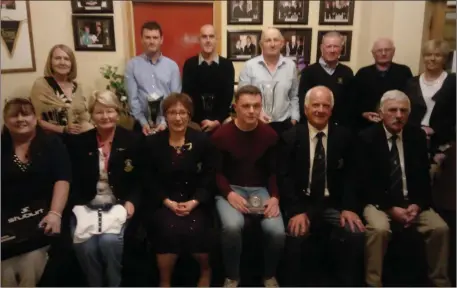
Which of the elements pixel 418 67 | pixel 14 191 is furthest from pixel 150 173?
pixel 418 67

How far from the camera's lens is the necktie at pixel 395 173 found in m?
2.46

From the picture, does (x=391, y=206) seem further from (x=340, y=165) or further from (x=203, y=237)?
(x=203, y=237)

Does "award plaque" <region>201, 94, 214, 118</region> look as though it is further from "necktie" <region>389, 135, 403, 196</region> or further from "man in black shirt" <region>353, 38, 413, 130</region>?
"necktie" <region>389, 135, 403, 196</region>

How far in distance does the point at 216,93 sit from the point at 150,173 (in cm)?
97

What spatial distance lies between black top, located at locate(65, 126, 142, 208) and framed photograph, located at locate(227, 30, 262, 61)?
189 centimetres

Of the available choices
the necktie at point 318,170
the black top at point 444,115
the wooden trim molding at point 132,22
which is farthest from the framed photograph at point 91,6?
the black top at point 444,115

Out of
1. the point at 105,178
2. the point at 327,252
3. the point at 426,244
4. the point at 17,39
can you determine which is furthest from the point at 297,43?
the point at 17,39

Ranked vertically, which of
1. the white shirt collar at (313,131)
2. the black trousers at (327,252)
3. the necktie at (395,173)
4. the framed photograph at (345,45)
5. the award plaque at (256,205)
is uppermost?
the framed photograph at (345,45)

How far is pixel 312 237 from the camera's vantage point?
2.51m

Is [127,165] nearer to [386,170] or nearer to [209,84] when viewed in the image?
[209,84]

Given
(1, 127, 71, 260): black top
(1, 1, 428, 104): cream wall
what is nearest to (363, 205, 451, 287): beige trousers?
(1, 127, 71, 260): black top

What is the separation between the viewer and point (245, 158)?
2471 millimetres

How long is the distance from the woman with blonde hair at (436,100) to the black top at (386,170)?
43cm

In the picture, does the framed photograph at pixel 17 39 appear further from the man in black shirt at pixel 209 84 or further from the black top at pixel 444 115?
the black top at pixel 444 115
